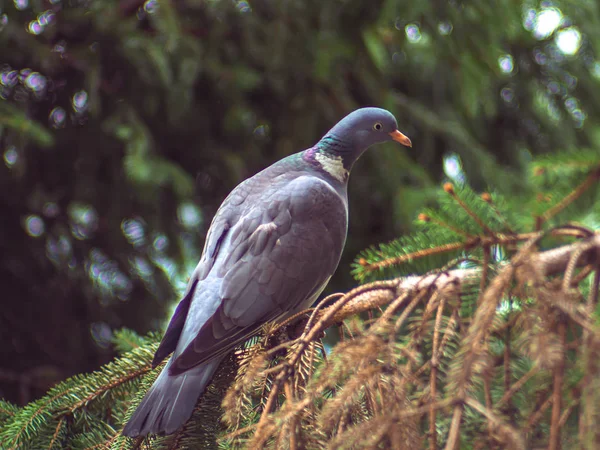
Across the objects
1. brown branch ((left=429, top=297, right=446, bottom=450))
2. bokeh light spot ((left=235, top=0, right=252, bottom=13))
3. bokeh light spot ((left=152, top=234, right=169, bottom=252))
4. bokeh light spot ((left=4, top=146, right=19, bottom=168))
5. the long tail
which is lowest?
bokeh light spot ((left=152, top=234, right=169, bottom=252))

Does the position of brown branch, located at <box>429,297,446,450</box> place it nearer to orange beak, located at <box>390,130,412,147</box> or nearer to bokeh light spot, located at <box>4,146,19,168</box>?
orange beak, located at <box>390,130,412,147</box>

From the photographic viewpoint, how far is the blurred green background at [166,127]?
109 inches

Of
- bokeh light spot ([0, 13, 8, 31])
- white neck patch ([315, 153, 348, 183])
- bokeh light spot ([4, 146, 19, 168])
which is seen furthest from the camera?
bokeh light spot ([4, 146, 19, 168])

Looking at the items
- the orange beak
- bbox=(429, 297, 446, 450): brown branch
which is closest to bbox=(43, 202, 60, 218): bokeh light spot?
the orange beak

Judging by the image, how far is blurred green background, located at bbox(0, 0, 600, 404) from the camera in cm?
278

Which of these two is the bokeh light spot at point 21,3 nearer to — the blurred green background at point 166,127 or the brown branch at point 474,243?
the blurred green background at point 166,127

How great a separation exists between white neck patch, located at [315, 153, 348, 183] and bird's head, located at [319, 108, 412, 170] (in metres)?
0.02

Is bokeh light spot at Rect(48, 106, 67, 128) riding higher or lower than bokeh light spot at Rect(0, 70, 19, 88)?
lower

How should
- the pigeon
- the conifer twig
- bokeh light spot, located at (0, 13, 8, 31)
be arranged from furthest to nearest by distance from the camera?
bokeh light spot, located at (0, 13, 8, 31), the pigeon, the conifer twig

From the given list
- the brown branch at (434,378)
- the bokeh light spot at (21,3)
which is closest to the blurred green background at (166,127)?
the bokeh light spot at (21,3)

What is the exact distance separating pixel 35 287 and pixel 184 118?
1.04 meters

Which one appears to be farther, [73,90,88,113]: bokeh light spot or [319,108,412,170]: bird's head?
[73,90,88,113]: bokeh light spot

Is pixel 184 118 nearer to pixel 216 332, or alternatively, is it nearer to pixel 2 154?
pixel 2 154

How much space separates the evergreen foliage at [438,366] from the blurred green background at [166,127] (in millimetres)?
1125
